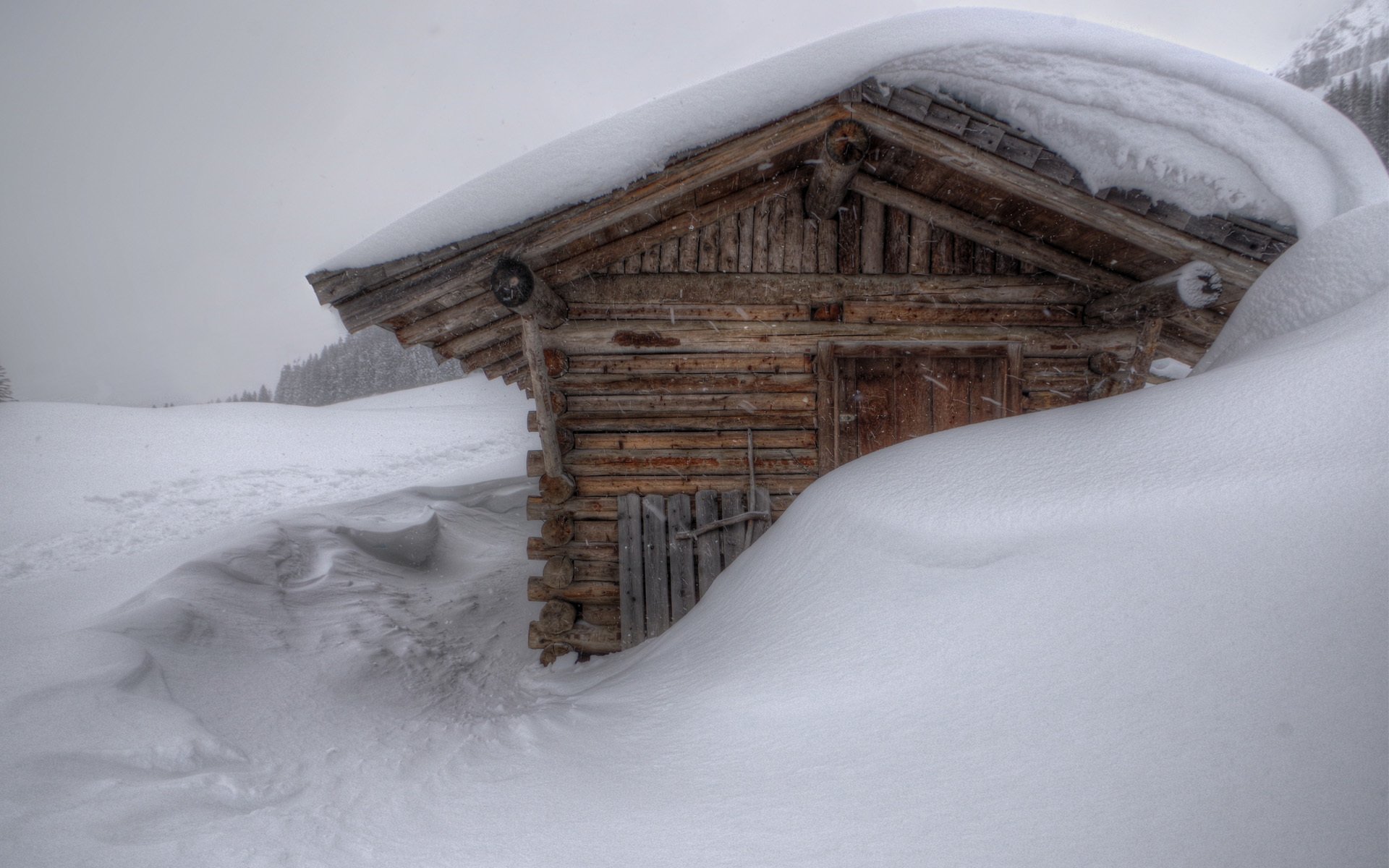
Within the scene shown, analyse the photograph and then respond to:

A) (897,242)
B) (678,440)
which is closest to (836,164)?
(897,242)

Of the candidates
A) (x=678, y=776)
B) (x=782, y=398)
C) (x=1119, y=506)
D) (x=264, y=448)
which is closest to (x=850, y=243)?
(x=782, y=398)

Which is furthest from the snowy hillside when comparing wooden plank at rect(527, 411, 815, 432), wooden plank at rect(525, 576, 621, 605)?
wooden plank at rect(525, 576, 621, 605)

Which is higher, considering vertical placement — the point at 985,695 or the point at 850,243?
the point at 850,243

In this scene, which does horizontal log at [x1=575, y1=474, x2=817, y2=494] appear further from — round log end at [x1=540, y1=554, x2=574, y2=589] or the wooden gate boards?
round log end at [x1=540, y1=554, x2=574, y2=589]

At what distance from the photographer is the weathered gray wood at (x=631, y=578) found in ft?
16.1

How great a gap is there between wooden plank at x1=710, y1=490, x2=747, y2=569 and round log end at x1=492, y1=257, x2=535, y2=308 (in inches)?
85.8

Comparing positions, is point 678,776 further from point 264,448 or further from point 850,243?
point 264,448

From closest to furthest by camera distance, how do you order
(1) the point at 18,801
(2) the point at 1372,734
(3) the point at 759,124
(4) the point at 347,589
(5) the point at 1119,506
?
(2) the point at 1372,734 < (5) the point at 1119,506 < (1) the point at 18,801 < (3) the point at 759,124 < (4) the point at 347,589

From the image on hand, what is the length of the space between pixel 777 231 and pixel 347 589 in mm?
6654

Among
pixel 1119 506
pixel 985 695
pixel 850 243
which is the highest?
pixel 850 243

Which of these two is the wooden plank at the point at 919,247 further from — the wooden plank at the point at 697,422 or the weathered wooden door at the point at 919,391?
the wooden plank at the point at 697,422

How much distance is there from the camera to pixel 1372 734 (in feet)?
3.97

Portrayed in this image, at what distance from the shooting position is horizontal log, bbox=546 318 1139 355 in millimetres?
4895

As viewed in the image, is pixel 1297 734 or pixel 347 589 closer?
pixel 1297 734
